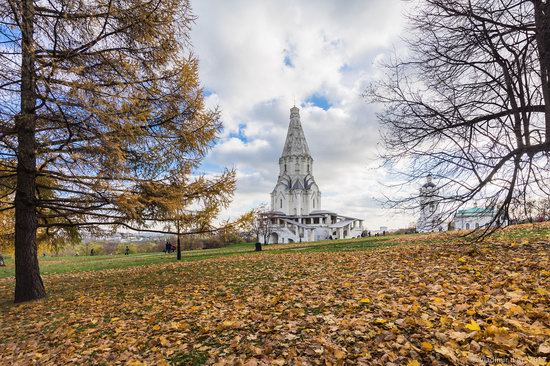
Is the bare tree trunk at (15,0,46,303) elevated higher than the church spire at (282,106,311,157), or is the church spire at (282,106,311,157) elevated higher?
the church spire at (282,106,311,157)

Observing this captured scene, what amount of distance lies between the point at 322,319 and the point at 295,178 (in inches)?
2998

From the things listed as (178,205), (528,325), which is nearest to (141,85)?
(178,205)

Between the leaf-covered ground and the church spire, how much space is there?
7276 centimetres

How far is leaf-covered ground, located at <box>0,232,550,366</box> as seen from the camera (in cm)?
352

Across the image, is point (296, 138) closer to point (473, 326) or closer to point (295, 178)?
point (295, 178)

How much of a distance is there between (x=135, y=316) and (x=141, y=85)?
6403mm

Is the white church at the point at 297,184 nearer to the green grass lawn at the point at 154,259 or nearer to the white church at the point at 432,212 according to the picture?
the green grass lawn at the point at 154,259

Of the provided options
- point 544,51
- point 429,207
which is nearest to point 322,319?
point 429,207

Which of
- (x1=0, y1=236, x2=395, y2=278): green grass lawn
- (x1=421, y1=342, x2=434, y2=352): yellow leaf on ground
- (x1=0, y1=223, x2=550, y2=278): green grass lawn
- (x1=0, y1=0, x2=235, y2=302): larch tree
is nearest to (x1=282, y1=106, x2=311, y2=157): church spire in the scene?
(x1=0, y1=236, x2=395, y2=278): green grass lawn

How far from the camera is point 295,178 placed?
80688mm

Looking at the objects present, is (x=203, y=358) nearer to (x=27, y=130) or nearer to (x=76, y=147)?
(x=76, y=147)

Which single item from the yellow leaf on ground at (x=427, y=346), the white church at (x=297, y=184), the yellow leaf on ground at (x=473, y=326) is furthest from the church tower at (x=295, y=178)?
the yellow leaf on ground at (x=427, y=346)

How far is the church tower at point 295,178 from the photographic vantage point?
80.5 meters

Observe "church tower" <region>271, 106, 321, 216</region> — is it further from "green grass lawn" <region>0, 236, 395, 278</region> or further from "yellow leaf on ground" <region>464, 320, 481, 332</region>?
"yellow leaf on ground" <region>464, 320, 481, 332</region>
